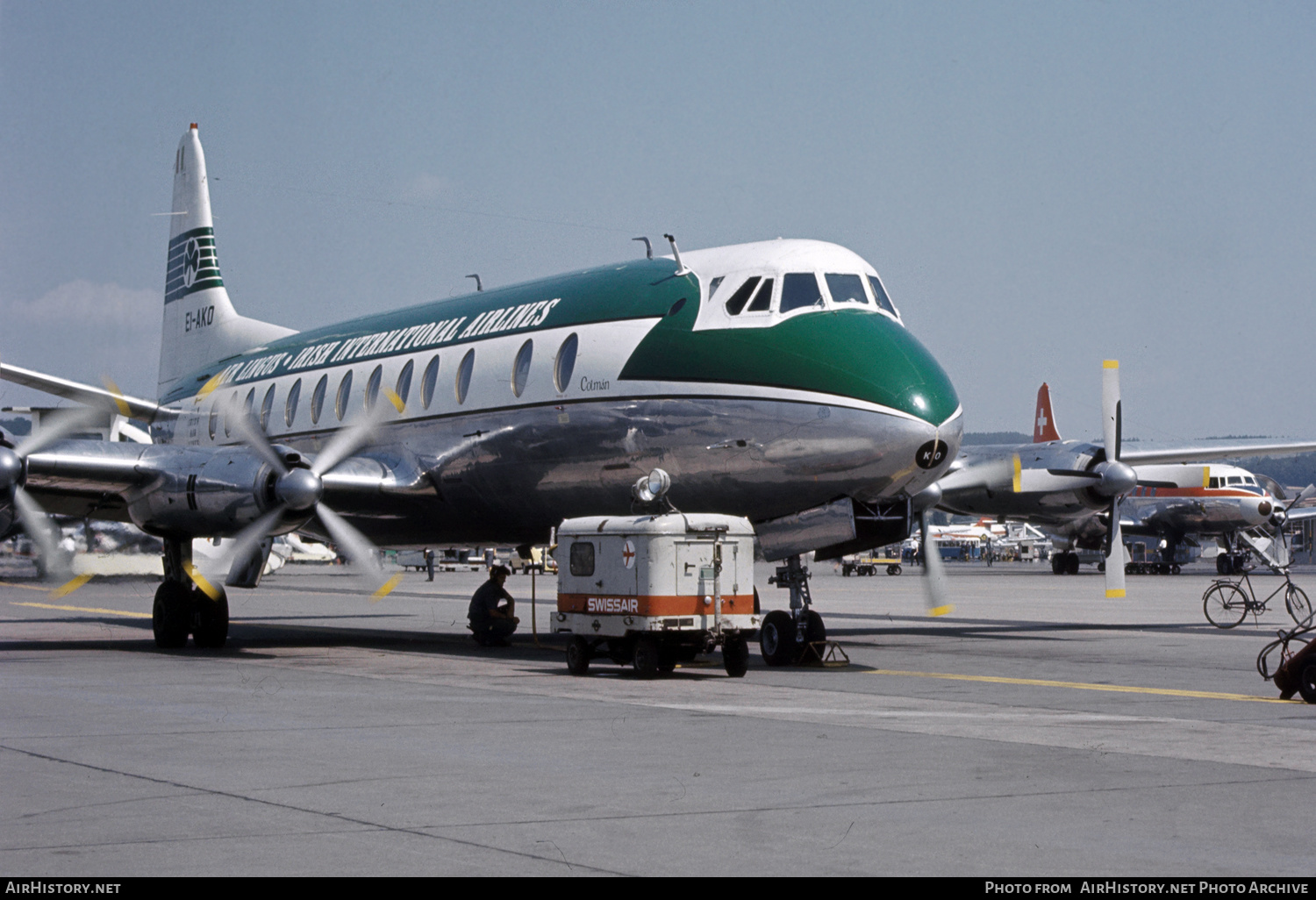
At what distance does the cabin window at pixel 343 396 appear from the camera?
22656 mm

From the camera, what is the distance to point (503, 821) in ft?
24.2

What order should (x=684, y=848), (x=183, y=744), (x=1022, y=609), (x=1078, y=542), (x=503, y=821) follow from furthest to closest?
(x=1078, y=542), (x=1022, y=609), (x=183, y=744), (x=503, y=821), (x=684, y=848)

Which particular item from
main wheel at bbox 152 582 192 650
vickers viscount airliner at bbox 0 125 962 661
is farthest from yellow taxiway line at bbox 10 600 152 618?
main wheel at bbox 152 582 192 650

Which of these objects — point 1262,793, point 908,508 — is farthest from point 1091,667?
point 1262,793

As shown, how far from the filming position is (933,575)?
19297mm

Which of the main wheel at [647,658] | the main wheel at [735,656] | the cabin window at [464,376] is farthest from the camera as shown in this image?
the cabin window at [464,376]

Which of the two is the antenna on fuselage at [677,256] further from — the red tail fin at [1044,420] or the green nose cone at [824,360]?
the red tail fin at [1044,420]

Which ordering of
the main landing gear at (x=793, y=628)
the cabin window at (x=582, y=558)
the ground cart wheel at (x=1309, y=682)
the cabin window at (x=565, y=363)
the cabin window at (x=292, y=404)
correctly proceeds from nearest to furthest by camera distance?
the ground cart wheel at (x=1309, y=682) < the cabin window at (x=582, y=558) < the main landing gear at (x=793, y=628) < the cabin window at (x=565, y=363) < the cabin window at (x=292, y=404)

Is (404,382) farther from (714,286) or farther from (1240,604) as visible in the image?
(1240,604)

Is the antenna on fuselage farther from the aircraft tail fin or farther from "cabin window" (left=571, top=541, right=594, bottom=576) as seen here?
the aircraft tail fin

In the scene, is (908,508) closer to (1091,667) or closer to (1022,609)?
(1091,667)

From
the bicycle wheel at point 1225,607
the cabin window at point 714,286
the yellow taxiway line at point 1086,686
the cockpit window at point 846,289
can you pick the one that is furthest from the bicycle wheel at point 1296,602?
the cabin window at point 714,286

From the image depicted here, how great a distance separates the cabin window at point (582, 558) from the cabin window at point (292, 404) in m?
8.79
